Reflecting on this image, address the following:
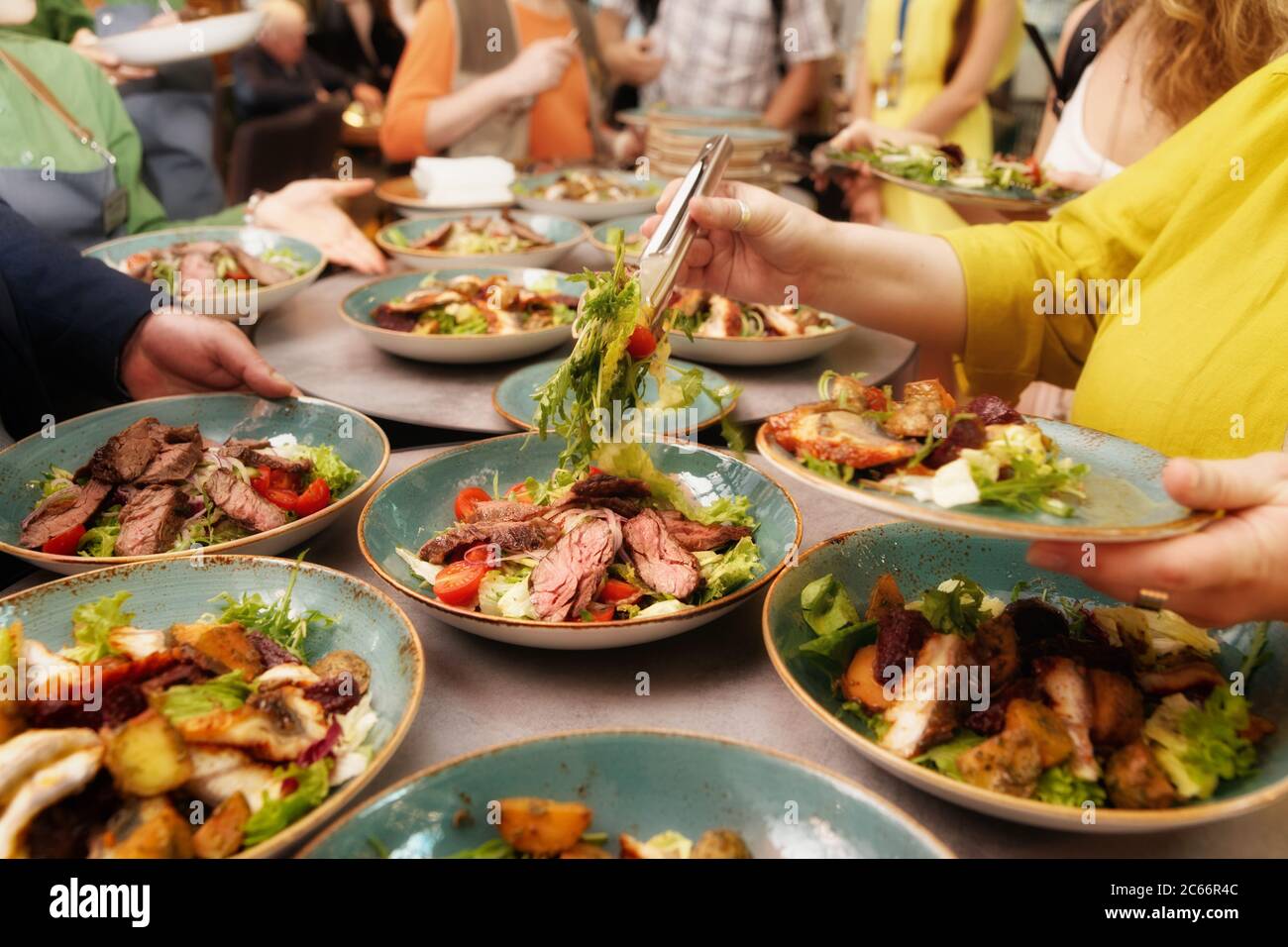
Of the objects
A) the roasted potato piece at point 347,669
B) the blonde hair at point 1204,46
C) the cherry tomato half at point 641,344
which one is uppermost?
the blonde hair at point 1204,46

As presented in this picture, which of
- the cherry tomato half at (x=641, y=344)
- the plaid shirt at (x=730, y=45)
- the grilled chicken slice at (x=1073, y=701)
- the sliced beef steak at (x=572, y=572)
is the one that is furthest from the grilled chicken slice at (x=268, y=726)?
the plaid shirt at (x=730, y=45)

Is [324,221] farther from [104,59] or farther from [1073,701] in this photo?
[1073,701]

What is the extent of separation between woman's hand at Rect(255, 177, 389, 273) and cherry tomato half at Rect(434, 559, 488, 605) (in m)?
2.23

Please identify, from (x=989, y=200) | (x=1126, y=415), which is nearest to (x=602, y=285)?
(x=1126, y=415)

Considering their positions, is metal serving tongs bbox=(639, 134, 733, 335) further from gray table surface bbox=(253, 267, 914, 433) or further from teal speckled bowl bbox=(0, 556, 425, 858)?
teal speckled bowl bbox=(0, 556, 425, 858)

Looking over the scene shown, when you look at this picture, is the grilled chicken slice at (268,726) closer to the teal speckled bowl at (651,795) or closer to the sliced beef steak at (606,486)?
the teal speckled bowl at (651,795)

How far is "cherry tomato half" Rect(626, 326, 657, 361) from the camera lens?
1674 mm

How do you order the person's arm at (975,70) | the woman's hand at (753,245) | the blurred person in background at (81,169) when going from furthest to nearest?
the person's arm at (975,70) → the blurred person in background at (81,169) → the woman's hand at (753,245)

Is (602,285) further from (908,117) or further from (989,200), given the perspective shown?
(908,117)

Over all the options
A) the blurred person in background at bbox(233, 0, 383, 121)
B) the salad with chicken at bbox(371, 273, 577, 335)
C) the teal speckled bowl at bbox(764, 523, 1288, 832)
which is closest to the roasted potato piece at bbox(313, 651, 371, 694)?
the teal speckled bowl at bbox(764, 523, 1288, 832)

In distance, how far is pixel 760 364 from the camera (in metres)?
2.66

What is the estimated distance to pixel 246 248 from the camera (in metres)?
3.38

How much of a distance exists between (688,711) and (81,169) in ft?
10.8

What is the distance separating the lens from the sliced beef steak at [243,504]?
168 centimetres
